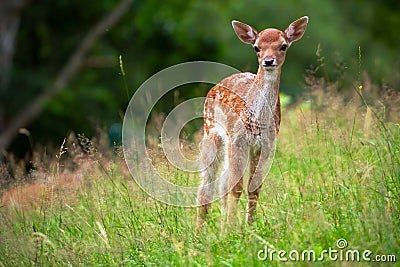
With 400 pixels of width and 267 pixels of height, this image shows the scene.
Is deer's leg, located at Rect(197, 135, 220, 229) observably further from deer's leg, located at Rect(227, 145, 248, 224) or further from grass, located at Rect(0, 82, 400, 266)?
deer's leg, located at Rect(227, 145, 248, 224)

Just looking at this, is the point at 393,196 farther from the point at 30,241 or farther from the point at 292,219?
the point at 30,241

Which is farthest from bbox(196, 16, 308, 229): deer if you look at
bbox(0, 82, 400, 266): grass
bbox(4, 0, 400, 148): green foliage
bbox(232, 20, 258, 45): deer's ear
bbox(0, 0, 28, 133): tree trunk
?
bbox(0, 0, 28, 133): tree trunk

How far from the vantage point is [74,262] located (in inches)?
204

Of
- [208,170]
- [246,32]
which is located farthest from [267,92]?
[208,170]

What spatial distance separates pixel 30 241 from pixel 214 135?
197 cm

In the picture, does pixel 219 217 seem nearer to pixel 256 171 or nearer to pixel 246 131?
pixel 256 171

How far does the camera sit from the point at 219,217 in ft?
19.1

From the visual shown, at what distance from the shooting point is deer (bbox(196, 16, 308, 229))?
589 centimetres

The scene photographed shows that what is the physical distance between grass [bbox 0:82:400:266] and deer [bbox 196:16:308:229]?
0.15m

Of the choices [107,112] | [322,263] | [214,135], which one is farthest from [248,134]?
[107,112]

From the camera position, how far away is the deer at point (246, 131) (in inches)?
232

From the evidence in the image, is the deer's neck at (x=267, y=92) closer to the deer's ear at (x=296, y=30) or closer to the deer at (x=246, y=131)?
the deer at (x=246, y=131)

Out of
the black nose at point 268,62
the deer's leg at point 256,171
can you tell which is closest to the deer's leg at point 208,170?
the deer's leg at point 256,171

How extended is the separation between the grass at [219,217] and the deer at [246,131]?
0.50ft
